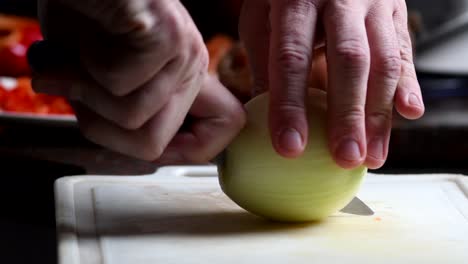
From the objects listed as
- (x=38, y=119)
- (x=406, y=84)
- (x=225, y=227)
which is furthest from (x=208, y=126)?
(x=38, y=119)

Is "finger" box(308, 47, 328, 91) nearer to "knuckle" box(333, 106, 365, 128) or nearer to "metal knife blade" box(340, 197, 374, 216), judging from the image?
"metal knife blade" box(340, 197, 374, 216)

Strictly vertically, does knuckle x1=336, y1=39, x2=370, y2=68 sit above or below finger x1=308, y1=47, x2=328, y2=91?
above

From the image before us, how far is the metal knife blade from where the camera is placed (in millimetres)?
1147

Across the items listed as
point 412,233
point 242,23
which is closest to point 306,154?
point 412,233

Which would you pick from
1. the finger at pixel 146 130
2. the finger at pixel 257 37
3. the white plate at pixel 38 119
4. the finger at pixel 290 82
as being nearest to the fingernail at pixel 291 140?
→ the finger at pixel 290 82

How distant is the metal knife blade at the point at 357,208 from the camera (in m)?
1.15

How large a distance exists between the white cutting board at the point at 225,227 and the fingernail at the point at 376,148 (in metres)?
0.10

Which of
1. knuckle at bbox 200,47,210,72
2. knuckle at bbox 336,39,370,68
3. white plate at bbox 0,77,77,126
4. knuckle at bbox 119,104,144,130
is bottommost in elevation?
white plate at bbox 0,77,77,126

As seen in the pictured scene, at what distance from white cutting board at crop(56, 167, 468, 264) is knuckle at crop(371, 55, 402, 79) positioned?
193 mm

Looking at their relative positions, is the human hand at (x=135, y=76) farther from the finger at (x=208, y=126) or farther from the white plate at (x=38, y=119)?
the white plate at (x=38, y=119)

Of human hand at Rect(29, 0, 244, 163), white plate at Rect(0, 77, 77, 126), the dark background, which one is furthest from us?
white plate at Rect(0, 77, 77, 126)

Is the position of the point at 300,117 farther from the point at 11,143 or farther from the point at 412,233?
the point at 11,143

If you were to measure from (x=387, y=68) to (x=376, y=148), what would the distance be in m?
0.09

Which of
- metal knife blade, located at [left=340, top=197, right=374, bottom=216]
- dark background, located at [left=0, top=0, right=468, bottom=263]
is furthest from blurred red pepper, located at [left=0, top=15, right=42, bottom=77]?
metal knife blade, located at [left=340, top=197, right=374, bottom=216]
